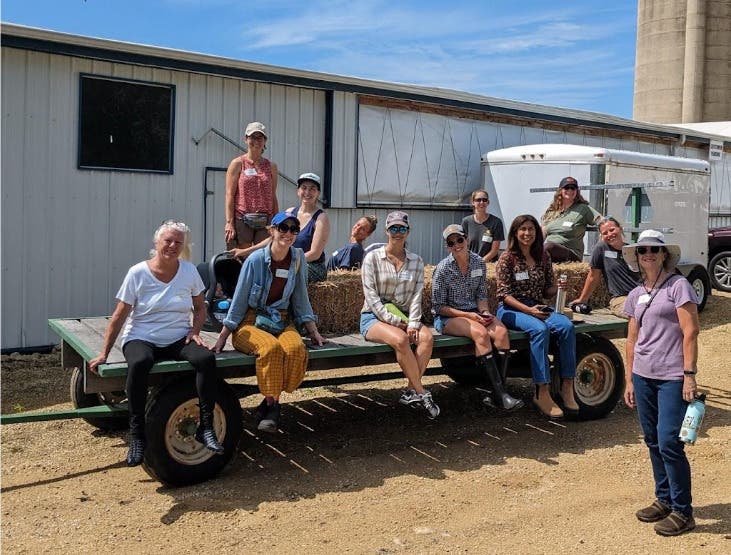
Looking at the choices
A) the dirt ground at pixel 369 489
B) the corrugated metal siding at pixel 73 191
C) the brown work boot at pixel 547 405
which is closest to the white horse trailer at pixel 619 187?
the corrugated metal siding at pixel 73 191

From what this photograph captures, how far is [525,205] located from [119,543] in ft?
28.5

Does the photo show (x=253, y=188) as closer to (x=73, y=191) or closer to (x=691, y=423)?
(x=73, y=191)

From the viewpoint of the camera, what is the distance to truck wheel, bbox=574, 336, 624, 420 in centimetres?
698

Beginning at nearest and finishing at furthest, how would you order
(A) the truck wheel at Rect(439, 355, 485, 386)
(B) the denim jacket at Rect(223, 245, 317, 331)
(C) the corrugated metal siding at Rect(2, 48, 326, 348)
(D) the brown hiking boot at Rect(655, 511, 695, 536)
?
(D) the brown hiking boot at Rect(655, 511, 695, 536), (B) the denim jacket at Rect(223, 245, 317, 331), (A) the truck wheel at Rect(439, 355, 485, 386), (C) the corrugated metal siding at Rect(2, 48, 326, 348)

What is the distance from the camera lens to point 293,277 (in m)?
5.79

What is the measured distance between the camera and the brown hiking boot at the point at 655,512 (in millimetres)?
Result: 4695

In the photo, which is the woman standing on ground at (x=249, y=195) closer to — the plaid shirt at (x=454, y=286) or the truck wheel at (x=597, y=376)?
the plaid shirt at (x=454, y=286)

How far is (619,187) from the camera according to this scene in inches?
434

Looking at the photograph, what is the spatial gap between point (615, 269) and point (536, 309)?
1.32 m

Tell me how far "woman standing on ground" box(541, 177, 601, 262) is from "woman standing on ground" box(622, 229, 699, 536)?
4047mm

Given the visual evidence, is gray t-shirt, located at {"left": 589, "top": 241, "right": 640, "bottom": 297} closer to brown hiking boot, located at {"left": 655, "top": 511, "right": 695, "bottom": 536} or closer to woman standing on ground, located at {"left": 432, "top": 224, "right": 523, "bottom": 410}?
woman standing on ground, located at {"left": 432, "top": 224, "right": 523, "bottom": 410}

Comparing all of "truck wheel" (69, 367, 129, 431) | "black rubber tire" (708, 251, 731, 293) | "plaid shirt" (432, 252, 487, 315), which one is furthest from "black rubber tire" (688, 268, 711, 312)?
"truck wheel" (69, 367, 129, 431)

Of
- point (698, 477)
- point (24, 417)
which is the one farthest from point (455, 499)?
point (24, 417)

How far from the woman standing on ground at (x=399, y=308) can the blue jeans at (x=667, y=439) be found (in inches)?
64.9
